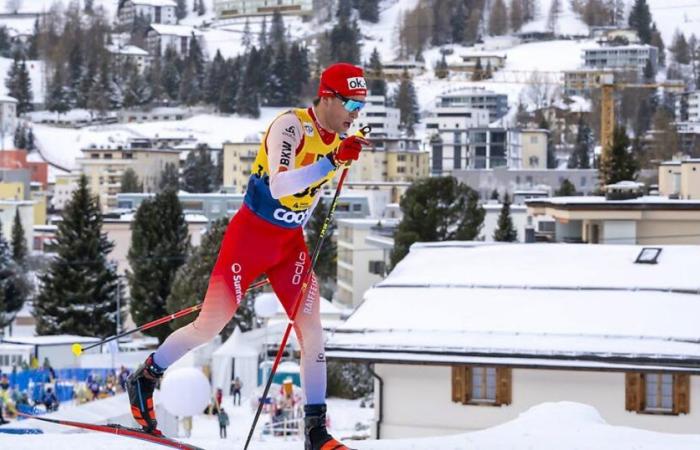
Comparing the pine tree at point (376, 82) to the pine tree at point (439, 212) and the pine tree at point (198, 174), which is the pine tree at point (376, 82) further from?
the pine tree at point (439, 212)

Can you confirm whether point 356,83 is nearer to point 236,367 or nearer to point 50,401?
point 50,401

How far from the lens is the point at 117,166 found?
446 ft

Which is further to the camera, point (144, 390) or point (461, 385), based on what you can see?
point (461, 385)

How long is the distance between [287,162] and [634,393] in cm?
1044

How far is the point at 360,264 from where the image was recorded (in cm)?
6644

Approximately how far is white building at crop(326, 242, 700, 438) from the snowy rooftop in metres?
0.02

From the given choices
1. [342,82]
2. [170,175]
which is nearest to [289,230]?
[342,82]

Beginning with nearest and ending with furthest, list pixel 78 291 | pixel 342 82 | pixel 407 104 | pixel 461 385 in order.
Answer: pixel 342 82 < pixel 461 385 < pixel 78 291 < pixel 407 104

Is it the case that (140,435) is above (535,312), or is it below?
above

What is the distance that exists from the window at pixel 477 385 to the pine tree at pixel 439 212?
2800 centimetres

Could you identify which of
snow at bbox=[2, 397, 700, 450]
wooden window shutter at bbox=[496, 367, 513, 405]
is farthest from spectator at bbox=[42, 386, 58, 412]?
snow at bbox=[2, 397, 700, 450]

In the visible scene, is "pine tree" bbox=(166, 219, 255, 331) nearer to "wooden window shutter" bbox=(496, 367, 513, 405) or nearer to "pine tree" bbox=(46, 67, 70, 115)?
"wooden window shutter" bbox=(496, 367, 513, 405)

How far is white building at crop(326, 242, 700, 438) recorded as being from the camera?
15.3 metres

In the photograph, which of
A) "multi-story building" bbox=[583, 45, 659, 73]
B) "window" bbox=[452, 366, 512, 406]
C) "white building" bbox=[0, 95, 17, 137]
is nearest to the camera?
"window" bbox=[452, 366, 512, 406]
